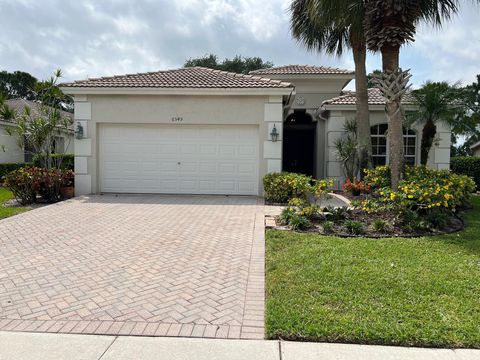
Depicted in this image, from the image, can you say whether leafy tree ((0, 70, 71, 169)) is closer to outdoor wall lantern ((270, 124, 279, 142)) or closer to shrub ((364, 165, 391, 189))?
outdoor wall lantern ((270, 124, 279, 142))

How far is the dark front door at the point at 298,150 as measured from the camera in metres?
20.2

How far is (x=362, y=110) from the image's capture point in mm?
13562

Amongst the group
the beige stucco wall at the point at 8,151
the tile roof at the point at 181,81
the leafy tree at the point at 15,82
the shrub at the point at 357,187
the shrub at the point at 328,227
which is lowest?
the shrub at the point at 328,227

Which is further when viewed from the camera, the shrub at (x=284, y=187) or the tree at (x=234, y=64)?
the tree at (x=234, y=64)

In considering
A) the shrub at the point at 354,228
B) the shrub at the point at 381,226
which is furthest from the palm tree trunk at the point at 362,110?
the shrub at the point at 354,228

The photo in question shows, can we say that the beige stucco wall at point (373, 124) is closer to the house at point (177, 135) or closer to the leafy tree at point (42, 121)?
the house at point (177, 135)

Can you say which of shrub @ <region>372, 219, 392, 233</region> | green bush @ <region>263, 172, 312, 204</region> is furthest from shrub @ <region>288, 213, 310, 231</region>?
green bush @ <region>263, 172, 312, 204</region>

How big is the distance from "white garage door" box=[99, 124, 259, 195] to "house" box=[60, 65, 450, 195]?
0.04 meters

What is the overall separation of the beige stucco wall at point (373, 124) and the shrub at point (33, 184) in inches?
415

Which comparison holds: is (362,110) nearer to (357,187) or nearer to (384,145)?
(357,187)

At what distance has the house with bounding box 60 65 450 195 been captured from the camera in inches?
514

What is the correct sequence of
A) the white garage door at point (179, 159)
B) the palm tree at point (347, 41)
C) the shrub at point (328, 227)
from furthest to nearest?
the white garage door at point (179, 159) < the palm tree at point (347, 41) < the shrub at point (328, 227)

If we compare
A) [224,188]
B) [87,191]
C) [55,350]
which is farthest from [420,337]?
[87,191]

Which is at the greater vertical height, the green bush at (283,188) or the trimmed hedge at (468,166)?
the trimmed hedge at (468,166)
